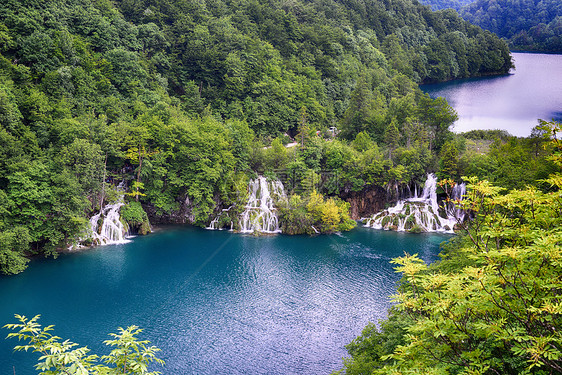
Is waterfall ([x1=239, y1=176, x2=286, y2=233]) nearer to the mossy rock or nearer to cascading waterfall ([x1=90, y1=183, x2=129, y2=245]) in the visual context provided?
the mossy rock

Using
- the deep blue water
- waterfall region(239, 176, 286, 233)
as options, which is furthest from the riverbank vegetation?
waterfall region(239, 176, 286, 233)

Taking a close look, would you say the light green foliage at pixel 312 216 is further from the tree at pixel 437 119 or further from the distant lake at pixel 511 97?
the distant lake at pixel 511 97

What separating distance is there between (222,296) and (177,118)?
77.1 ft

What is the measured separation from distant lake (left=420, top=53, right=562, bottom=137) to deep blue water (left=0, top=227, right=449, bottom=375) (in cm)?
3415

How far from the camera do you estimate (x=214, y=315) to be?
27859 mm

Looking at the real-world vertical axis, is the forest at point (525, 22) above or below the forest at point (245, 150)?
above

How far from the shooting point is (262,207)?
45.2 meters

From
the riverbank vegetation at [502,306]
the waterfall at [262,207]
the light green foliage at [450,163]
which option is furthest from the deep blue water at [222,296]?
the riverbank vegetation at [502,306]

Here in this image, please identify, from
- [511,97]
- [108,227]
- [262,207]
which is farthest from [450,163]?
[511,97]

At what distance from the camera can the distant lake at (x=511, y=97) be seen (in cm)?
7175

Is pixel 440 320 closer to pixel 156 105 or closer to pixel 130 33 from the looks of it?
pixel 156 105

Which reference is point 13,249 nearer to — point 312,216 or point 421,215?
point 312,216

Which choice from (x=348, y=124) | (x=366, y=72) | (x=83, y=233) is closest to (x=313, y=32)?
(x=366, y=72)

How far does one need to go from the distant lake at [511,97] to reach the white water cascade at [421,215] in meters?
17.3
